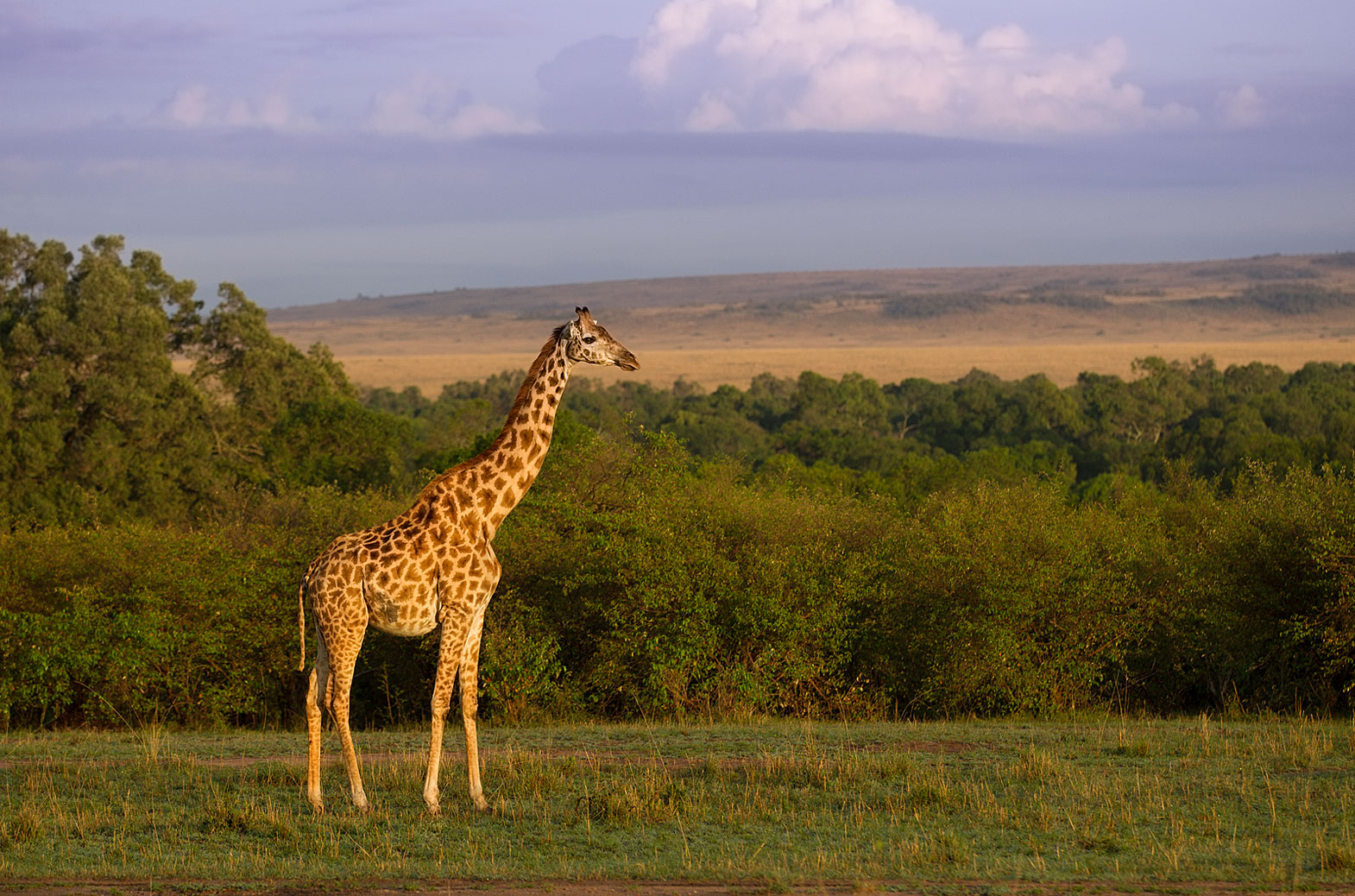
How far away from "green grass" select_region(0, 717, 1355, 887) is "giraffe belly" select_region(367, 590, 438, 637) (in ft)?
4.17

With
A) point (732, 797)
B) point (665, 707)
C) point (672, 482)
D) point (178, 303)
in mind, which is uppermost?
point (178, 303)

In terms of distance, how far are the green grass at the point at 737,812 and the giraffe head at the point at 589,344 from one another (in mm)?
3195

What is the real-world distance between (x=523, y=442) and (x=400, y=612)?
1614 mm

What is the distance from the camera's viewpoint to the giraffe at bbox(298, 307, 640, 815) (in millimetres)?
10523

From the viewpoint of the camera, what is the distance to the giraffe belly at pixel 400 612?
10.6m

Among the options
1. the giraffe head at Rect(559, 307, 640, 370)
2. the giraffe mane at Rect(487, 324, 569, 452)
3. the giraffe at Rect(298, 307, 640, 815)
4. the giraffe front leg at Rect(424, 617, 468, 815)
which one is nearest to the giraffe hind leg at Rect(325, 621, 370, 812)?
the giraffe at Rect(298, 307, 640, 815)

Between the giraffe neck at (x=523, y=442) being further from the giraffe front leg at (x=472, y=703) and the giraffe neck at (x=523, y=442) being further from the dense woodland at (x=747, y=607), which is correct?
the dense woodland at (x=747, y=607)

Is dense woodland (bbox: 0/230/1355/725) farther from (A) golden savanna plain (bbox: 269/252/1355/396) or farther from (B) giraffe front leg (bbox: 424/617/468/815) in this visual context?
(A) golden savanna plain (bbox: 269/252/1355/396)

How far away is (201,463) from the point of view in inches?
1393

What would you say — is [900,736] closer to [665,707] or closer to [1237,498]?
[665,707]

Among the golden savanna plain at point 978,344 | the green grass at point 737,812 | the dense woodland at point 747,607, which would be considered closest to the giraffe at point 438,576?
the green grass at point 737,812

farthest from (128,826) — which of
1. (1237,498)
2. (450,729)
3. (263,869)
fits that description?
(1237,498)

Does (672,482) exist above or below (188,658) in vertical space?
above

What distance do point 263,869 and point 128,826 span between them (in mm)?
1697
